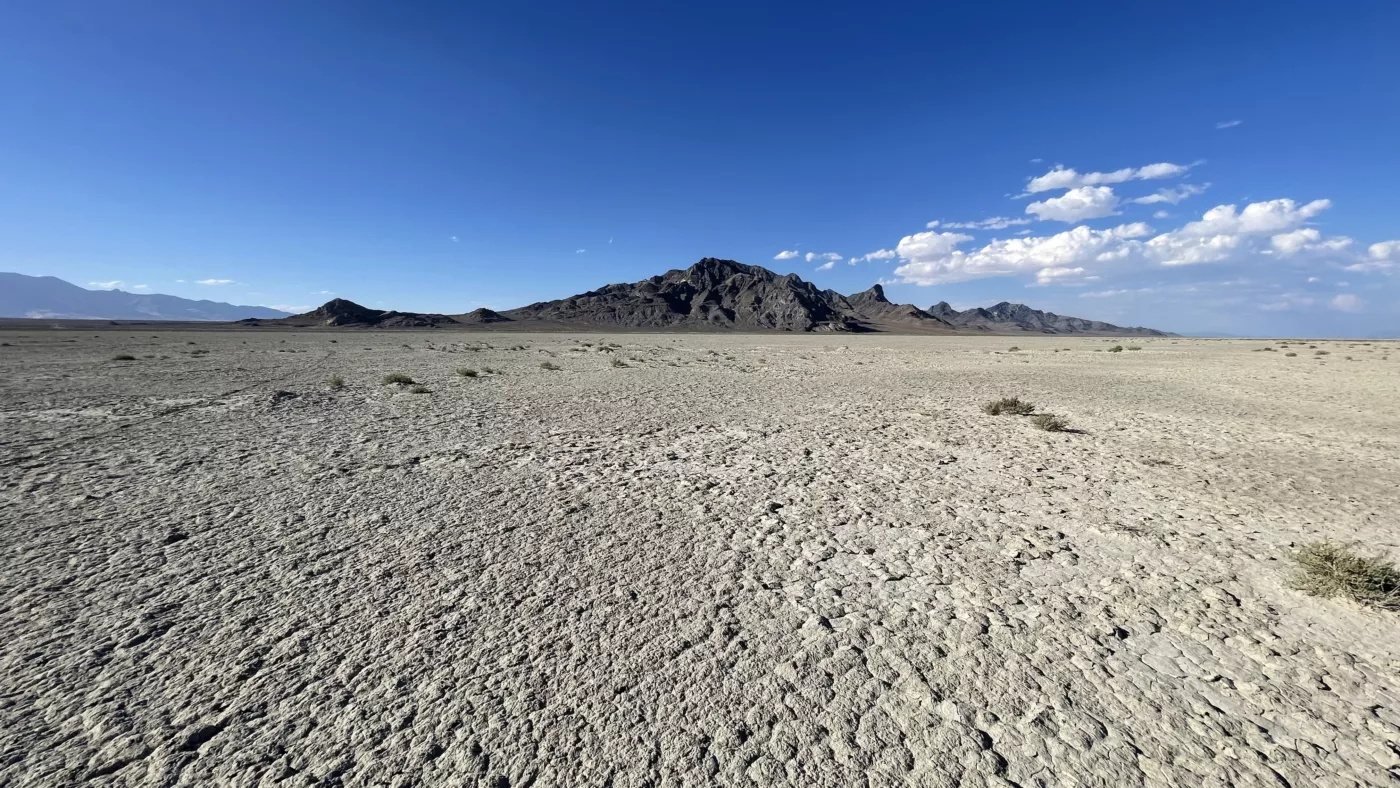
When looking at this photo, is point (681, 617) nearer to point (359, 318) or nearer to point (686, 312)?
point (359, 318)

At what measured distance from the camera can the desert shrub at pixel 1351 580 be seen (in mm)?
3096

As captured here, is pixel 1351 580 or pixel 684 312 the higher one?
pixel 684 312

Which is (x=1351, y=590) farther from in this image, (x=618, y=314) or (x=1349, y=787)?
(x=618, y=314)

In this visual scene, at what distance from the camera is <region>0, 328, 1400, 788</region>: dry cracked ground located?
2.08m

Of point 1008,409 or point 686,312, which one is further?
point 686,312

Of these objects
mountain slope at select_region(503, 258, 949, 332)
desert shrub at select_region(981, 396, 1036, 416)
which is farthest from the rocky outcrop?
desert shrub at select_region(981, 396, 1036, 416)

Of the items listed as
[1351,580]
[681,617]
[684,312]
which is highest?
[684,312]

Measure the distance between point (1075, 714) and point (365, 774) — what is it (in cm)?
269

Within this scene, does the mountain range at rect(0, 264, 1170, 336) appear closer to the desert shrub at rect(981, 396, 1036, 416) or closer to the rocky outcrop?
the rocky outcrop

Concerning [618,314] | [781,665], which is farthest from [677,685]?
[618,314]

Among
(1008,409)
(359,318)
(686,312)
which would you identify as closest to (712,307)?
(686,312)

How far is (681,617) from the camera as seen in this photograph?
2996mm

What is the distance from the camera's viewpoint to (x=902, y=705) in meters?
2.33

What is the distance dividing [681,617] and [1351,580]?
3.74 meters
